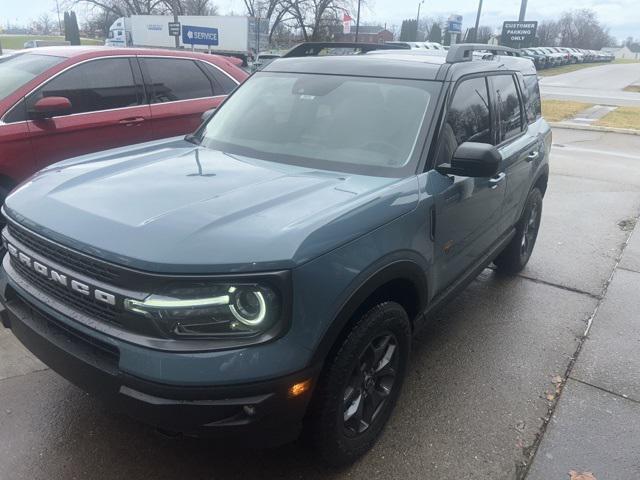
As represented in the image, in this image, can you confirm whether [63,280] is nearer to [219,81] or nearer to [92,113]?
[92,113]

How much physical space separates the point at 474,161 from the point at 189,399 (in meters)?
1.78

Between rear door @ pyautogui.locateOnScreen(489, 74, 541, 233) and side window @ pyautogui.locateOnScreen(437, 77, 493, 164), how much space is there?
225 mm

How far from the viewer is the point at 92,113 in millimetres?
5016

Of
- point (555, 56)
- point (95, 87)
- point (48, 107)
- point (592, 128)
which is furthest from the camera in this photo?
point (555, 56)

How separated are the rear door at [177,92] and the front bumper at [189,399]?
3.75 metres

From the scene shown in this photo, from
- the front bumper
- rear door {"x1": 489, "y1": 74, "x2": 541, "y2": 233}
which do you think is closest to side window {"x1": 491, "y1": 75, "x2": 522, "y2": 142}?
rear door {"x1": 489, "y1": 74, "x2": 541, "y2": 233}

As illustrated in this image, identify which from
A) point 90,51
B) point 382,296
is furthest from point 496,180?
point 90,51

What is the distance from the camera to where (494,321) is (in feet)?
13.4

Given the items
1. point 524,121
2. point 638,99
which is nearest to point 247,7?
point 638,99

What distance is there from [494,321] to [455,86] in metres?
1.88

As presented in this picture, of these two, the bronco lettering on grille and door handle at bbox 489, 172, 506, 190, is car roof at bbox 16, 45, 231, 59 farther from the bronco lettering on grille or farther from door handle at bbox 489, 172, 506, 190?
door handle at bbox 489, 172, 506, 190

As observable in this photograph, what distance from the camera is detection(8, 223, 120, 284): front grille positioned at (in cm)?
195

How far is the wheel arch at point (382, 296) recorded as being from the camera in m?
2.08

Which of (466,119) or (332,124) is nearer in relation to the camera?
(332,124)
